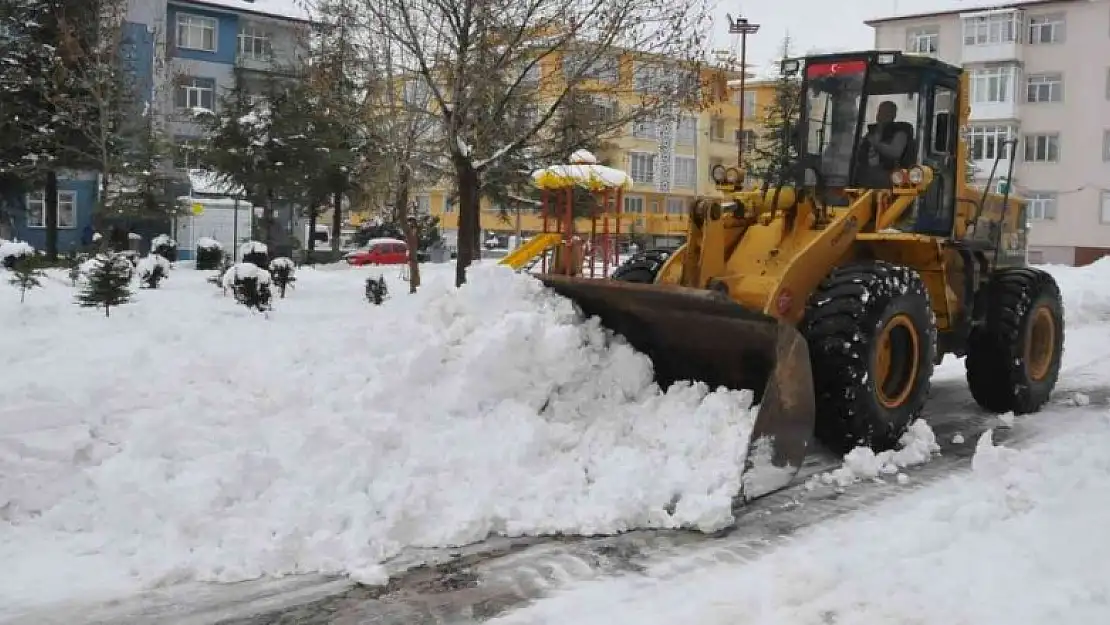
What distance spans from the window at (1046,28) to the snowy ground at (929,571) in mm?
43480

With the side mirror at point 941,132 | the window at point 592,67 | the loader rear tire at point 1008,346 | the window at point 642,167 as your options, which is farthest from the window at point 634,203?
the side mirror at point 941,132

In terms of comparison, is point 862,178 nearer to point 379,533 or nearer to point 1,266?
point 379,533

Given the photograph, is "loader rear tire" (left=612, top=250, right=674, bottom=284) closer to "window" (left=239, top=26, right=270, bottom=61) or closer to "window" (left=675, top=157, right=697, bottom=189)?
"window" (left=239, top=26, right=270, bottom=61)

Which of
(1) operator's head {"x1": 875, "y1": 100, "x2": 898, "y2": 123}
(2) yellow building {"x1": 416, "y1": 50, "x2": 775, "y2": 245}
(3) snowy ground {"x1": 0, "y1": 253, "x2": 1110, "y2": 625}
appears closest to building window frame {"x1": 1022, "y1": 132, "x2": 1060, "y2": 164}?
(2) yellow building {"x1": 416, "y1": 50, "x2": 775, "y2": 245}

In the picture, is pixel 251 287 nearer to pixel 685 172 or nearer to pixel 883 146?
pixel 883 146

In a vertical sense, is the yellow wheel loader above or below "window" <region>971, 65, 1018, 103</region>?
below

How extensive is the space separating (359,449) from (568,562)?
141 centimetres

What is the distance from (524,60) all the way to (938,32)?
3827 cm

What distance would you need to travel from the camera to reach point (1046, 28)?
44.3 m

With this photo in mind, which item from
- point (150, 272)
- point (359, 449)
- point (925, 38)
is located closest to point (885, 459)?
point (359, 449)

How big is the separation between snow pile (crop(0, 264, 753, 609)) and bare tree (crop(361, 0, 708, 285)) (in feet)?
22.7

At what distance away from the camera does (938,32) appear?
46.9 meters

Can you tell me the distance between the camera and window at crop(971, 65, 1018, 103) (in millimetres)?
44594

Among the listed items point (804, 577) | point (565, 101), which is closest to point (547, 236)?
point (565, 101)
